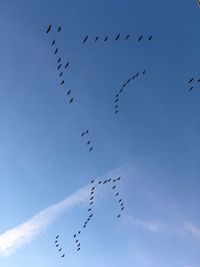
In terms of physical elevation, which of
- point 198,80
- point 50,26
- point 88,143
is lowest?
point 88,143

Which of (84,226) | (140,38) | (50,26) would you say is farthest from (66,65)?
(84,226)

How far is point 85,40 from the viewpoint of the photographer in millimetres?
54031

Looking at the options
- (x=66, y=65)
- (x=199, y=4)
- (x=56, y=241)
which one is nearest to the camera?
(x=199, y=4)

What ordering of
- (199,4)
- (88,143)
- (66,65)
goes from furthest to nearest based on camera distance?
(88,143), (66,65), (199,4)

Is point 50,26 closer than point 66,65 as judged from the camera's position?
Yes

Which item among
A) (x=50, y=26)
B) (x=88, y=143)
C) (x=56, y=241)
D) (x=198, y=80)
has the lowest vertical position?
(x=56, y=241)

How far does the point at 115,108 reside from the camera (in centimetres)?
5928

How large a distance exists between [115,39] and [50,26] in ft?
Answer: 32.3

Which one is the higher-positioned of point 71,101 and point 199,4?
point 199,4

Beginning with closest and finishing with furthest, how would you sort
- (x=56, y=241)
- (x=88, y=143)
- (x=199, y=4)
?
(x=199, y=4), (x=56, y=241), (x=88, y=143)

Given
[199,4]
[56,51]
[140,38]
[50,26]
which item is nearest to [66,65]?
[56,51]

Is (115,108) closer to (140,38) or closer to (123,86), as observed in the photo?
(123,86)

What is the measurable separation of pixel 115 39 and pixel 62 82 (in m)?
10.4

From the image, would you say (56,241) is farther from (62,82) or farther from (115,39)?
(115,39)
